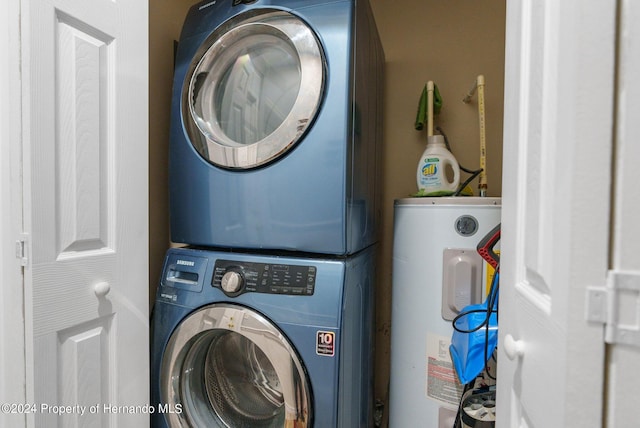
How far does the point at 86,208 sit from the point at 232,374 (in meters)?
0.78

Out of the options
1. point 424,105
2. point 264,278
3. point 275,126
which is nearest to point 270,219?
point 264,278

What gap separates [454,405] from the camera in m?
1.08

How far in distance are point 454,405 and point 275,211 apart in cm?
87

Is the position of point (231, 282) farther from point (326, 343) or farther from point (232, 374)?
point (232, 374)

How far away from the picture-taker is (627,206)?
1.21 ft

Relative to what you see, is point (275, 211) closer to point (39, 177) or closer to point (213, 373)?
point (39, 177)

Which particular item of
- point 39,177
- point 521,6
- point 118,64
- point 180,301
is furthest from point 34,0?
point 521,6

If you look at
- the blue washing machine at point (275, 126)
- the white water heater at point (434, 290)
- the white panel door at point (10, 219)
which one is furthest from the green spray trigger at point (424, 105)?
the white panel door at point (10, 219)

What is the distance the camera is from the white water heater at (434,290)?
108cm

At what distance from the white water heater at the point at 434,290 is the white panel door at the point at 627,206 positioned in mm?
702

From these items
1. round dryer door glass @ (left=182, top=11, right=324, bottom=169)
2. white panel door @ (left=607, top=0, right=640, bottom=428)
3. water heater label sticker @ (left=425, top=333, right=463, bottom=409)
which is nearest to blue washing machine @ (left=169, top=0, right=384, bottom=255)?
round dryer door glass @ (left=182, top=11, right=324, bottom=169)

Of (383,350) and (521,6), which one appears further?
(383,350)

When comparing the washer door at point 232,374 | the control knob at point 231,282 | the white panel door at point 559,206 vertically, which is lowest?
the washer door at point 232,374

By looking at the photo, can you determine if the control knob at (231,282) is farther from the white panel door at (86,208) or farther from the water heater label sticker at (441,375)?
the water heater label sticker at (441,375)
